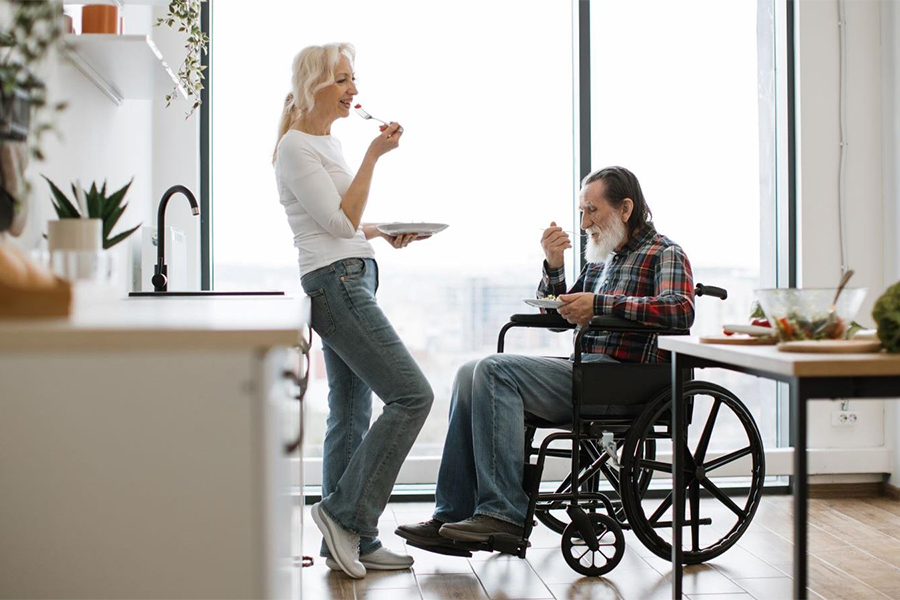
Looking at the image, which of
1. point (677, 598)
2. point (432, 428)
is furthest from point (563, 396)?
point (432, 428)

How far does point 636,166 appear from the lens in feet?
12.2

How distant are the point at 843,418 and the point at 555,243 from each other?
57.6 inches

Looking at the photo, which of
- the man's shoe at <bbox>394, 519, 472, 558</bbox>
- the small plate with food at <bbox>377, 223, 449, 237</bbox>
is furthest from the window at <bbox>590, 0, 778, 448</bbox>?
the man's shoe at <bbox>394, 519, 472, 558</bbox>

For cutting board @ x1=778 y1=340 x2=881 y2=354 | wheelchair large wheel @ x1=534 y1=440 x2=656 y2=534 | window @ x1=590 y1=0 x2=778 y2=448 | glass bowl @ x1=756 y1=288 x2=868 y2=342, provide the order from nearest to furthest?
1. cutting board @ x1=778 y1=340 x2=881 y2=354
2. glass bowl @ x1=756 y1=288 x2=868 y2=342
3. wheelchair large wheel @ x1=534 y1=440 x2=656 y2=534
4. window @ x1=590 y1=0 x2=778 y2=448

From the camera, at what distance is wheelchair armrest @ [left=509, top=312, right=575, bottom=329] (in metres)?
2.84

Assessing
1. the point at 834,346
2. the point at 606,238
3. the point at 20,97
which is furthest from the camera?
the point at 606,238

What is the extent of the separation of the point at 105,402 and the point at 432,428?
254cm

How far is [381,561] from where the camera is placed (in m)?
2.69

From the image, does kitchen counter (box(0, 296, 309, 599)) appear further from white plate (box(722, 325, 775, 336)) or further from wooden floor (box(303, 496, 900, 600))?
wooden floor (box(303, 496, 900, 600))

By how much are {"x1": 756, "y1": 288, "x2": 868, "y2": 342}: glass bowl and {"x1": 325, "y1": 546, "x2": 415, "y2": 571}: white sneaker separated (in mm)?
1391

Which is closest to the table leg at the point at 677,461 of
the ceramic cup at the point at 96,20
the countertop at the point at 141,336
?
the countertop at the point at 141,336

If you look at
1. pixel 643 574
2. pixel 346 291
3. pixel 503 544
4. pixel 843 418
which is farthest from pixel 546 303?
pixel 843 418

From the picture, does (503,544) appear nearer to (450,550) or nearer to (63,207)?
(450,550)

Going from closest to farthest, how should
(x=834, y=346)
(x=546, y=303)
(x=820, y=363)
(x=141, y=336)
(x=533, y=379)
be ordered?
(x=141, y=336) → (x=820, y=363) → (x=834, y=346) → (x=533, y=379) → (x=546, y=303)
